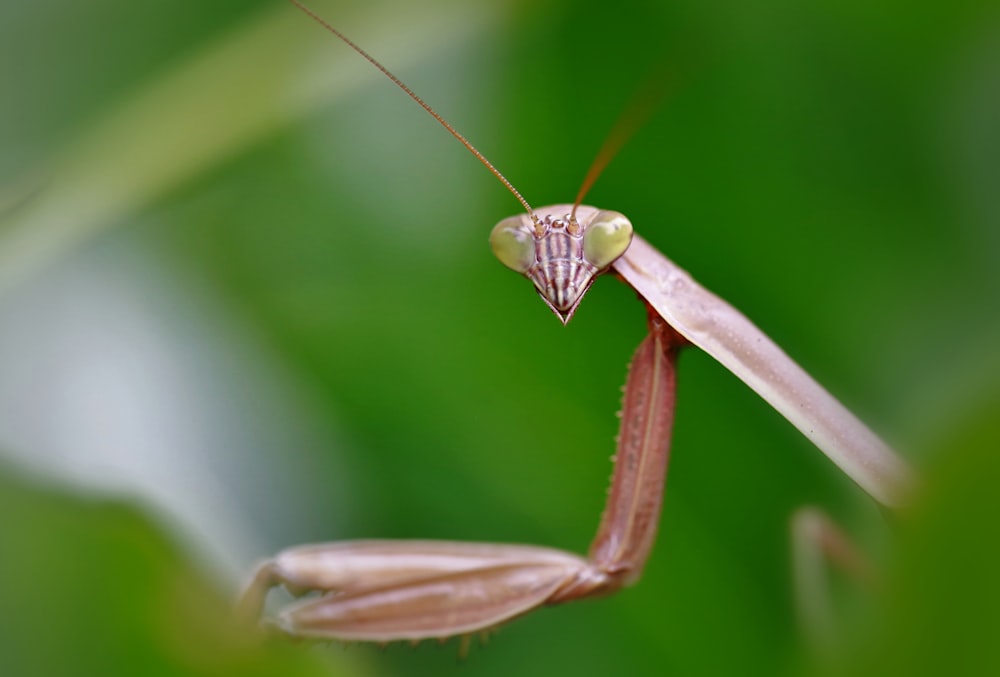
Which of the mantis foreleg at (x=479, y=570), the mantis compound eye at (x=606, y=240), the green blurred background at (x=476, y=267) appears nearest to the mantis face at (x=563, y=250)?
the mantis compound eye at (x=606, y=240)

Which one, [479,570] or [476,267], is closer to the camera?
[479,570]

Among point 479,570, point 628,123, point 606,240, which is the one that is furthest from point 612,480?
point 628,123

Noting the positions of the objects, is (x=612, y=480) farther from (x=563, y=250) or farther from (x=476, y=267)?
(x=476, y=267)

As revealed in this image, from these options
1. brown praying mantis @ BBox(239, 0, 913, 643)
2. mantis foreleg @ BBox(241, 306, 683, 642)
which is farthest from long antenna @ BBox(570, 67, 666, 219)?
Answer: mantis foreleg @ BBox(241, 306, 683, 642)

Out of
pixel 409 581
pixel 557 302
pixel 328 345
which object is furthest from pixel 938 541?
pixel 328 345

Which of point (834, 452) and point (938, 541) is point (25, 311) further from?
point (938, 541)

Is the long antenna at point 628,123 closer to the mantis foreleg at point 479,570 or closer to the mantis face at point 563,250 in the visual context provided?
the mantis face at point 563,250

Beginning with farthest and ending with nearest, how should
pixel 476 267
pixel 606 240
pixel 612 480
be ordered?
pixel 476 267 < pixel 612 480 < pixel 606 240

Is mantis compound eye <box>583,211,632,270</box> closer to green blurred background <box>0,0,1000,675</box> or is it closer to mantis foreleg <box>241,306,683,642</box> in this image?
mantis foreleg <box>241,306,683,642</box>
